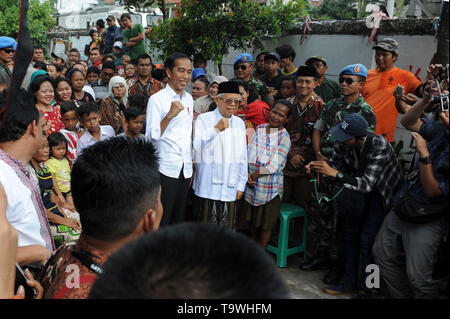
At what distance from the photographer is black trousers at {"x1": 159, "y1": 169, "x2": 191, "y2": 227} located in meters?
3.80

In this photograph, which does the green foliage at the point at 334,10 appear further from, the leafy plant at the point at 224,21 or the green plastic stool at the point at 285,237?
the green plastic stool at the point at 285,237

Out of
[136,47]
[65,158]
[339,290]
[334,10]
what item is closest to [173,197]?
[65,158]

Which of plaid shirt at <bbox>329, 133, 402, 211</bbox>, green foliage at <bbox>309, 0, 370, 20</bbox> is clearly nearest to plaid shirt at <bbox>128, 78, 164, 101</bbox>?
plaid shirt at <bbox>329, 133, 402, 211</bbox>

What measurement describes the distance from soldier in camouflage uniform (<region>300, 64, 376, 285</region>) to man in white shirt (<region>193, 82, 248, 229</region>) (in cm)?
88

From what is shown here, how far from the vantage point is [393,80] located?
4.32 metres

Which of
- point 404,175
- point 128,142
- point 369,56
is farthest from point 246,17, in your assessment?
point 128,142

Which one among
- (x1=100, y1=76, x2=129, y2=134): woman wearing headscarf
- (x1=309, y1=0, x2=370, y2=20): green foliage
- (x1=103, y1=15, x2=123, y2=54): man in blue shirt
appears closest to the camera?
(x1=100, y1=76, x2=129, y2=134): woman wearing headscarf

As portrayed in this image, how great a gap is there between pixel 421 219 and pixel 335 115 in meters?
1.49

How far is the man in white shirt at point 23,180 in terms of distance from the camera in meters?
1.82

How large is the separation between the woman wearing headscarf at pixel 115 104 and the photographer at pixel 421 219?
3.53 meters

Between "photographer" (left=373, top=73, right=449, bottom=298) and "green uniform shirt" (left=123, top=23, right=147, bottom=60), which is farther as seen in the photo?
"green uniform shirt" (left=123, top=23, right=147, bottom=60)

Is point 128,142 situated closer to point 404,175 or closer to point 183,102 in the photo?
point 183,102

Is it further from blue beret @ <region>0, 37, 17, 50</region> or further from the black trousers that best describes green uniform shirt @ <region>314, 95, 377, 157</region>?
blue beret @ <region>0, 37, 17, 50</region>
